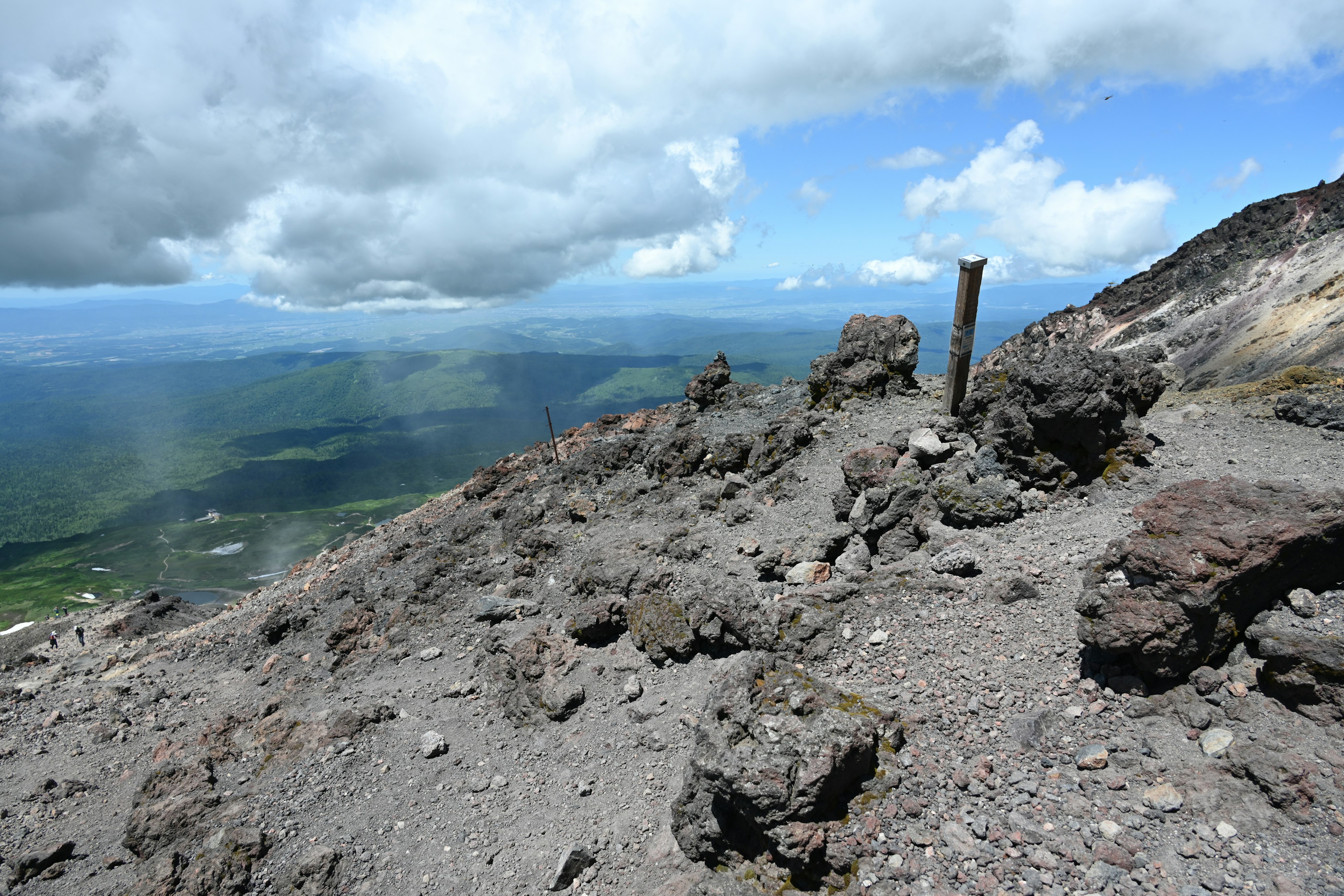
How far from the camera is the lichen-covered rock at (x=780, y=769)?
6.25 metres

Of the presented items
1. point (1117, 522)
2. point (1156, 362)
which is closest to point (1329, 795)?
point (1117, 522)

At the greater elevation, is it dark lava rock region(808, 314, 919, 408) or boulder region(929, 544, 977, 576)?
dark lava rock region(808, 314, 919, 408)

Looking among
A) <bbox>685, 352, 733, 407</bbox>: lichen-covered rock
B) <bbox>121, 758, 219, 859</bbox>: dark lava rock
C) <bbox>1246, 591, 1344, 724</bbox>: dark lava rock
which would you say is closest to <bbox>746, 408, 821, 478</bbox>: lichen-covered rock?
<bbox>685, 352, 733, 407</bbox>: lichen-covered rock

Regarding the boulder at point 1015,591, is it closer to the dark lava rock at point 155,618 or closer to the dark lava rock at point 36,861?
the dark lava rock at point 36,861

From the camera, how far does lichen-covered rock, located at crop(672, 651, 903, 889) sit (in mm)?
6246

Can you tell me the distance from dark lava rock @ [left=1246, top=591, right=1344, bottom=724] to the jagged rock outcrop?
8.81 meters

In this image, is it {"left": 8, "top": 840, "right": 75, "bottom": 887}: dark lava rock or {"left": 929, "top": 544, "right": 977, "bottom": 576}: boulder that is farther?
{"left": 8, "top": 840, "right": 75, "bottom": 887}: dark lava rock

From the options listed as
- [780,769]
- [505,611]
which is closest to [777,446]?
[505,611]

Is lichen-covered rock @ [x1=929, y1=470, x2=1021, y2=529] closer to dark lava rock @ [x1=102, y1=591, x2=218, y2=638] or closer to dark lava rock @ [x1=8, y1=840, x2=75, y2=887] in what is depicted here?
dark lava rock @ [x1=8, y1=840, x2=75, y2=887]

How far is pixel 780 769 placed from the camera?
6.34 m

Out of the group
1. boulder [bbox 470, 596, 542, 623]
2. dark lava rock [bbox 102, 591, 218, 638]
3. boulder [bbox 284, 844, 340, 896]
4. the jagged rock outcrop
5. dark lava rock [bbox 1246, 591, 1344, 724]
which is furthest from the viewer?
dark lava rock [bbox 102, 591, 218, 638]

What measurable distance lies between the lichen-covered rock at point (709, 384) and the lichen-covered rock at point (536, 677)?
14378mm

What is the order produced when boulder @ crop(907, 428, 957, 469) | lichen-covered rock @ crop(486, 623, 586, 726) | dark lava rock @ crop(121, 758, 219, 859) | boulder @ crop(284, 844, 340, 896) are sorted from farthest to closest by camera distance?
boulder @ crop(907, 428, 957, 469) < lichen-covered rock @ crop(486, 623, 586, 726) < dark lava rock @ crop(121, 758, 219, 859) < boulder @ crop(284, 844, 340, 896)

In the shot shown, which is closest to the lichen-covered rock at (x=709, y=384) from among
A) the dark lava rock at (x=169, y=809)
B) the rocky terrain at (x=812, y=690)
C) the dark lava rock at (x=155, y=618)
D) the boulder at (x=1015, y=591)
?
the rocky terrain at (x=812, y=690)
